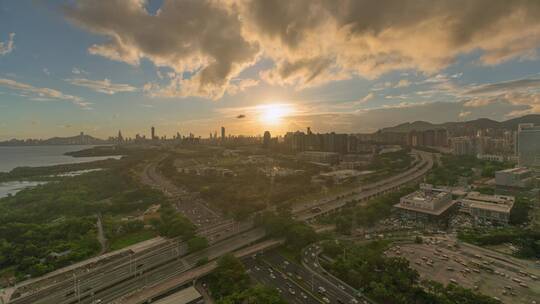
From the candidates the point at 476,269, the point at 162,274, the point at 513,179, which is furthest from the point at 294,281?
the point at 513,179

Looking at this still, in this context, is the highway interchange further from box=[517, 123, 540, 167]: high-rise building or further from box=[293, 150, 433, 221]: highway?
box=[517, 123, 540, 167]: high-rise building

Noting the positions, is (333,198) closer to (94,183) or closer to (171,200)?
(171,200)

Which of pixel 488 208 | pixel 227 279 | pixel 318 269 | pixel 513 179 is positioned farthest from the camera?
pixel 513 179

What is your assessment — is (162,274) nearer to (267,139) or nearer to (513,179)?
(513,179)

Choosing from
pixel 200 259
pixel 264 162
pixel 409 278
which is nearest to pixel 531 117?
pixel 264 162

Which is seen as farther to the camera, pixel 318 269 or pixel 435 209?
pixel 435 209

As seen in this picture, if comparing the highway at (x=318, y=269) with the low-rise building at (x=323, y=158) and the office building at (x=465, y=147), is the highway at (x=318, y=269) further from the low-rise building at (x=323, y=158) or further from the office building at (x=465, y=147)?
the office building at (x=465, y=147)
